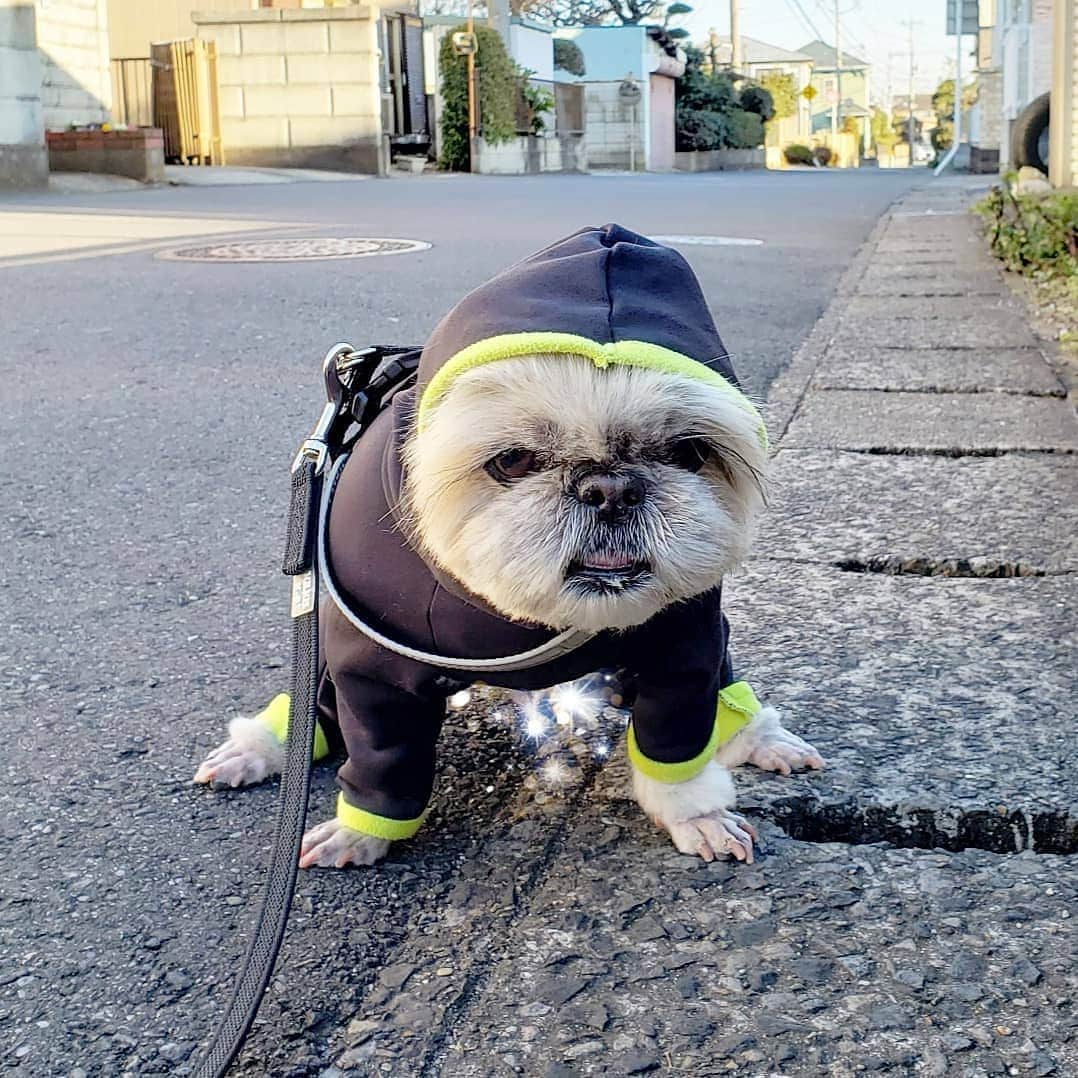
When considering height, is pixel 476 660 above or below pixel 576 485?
below

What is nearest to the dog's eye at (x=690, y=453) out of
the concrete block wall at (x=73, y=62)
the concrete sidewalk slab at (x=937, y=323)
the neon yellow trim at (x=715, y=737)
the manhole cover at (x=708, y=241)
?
the neon yellow trim at (x=715, y=737)

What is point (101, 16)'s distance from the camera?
1820cm

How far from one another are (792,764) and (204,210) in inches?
422

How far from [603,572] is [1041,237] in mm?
6232

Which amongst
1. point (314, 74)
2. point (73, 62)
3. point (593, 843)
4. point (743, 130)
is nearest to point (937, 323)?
point (593, 843)

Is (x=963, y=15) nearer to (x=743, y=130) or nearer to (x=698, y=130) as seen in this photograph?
(x=698, y=130)

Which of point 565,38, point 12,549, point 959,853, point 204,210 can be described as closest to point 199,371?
point 12,549

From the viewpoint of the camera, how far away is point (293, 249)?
809cm

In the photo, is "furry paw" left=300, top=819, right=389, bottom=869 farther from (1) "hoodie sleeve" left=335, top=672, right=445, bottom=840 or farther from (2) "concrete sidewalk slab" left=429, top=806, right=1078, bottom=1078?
(2) "concrete sidewalk slab" left=429, top=806, right=1078, bottom=1078

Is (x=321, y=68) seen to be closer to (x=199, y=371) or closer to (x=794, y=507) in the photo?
(x=199, y=371)

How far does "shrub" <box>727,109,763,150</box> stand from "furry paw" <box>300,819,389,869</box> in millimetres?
43587

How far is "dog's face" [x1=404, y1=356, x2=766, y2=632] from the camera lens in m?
1.41

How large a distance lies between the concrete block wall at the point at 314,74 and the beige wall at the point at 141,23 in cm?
755

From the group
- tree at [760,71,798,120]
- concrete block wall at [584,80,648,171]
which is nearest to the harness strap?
concrete block wall at [584,80,648,171]
